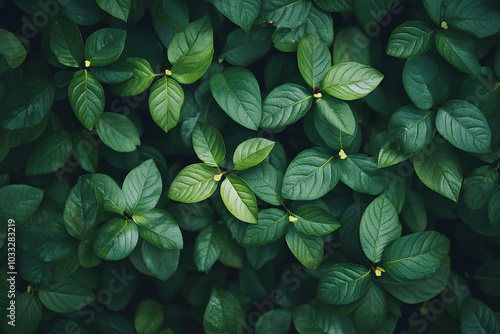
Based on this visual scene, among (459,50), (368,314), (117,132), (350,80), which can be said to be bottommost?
(368,314)

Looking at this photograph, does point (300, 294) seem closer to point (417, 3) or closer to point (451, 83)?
point (451, 83)

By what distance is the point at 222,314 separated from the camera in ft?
4.78

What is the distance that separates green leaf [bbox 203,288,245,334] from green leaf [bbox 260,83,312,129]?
74cm

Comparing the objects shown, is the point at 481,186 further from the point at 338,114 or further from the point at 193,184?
the point at 193,184

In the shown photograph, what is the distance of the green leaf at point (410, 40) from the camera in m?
1.23

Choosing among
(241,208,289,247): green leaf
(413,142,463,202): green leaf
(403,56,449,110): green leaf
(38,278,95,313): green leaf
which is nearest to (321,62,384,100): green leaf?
(403,56,449,110): green leaf

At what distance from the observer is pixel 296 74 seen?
4.65 feet

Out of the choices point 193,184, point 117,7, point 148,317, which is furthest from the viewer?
point 148,317

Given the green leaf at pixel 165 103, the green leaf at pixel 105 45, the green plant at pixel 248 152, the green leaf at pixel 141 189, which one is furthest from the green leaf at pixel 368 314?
the green leaf at pixel 105 45

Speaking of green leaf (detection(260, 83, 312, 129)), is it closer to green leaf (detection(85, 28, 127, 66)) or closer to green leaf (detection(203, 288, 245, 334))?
green leaf (detection(85, 28, 127, 66))

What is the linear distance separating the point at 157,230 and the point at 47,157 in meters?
0.55

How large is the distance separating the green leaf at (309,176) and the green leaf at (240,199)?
0.12 m

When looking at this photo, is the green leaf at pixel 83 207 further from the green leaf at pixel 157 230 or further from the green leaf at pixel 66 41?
the green leaf at pixel 66 41

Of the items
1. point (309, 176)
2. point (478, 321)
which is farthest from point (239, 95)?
point (478, 321)
